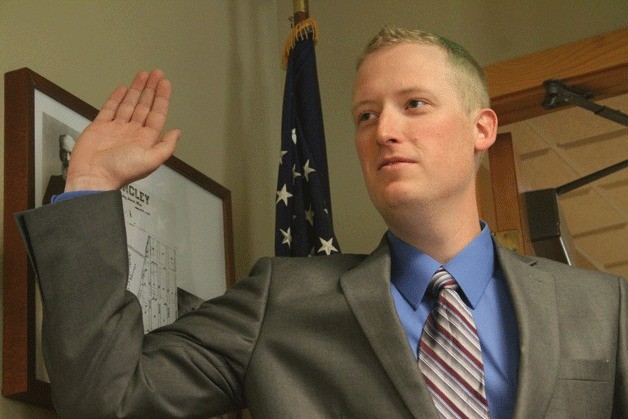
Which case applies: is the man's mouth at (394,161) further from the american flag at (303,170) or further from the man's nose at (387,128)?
the american flag at (303,170)

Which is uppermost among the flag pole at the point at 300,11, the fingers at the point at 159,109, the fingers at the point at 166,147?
the flag pole at the point at 300,11

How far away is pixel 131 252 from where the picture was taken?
201cm

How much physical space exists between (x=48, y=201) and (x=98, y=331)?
0.44m

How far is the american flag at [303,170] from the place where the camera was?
2.47 metres

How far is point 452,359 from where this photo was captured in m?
1.53

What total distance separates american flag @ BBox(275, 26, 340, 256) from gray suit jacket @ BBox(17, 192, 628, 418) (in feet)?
2.37

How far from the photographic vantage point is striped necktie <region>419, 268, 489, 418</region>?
1479 mm

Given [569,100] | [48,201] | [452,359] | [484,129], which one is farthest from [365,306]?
[569,100]

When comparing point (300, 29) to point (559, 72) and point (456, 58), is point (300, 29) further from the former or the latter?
point (456, 58)

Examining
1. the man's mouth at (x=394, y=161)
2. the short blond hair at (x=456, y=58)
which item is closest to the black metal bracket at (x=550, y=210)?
the short blond hair at (x=456, y=58)

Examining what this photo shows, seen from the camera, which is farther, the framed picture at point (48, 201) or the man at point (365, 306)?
the framed picture at point (48, 201)

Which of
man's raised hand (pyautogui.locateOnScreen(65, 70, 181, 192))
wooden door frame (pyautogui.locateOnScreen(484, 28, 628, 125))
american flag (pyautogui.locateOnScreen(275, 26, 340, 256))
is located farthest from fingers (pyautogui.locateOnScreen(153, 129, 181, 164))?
wooden door frame (pyautogui.locateOnScreen(484, 28, 628, 125))

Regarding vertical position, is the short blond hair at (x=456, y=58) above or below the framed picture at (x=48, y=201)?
above

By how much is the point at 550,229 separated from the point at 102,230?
164 cm
